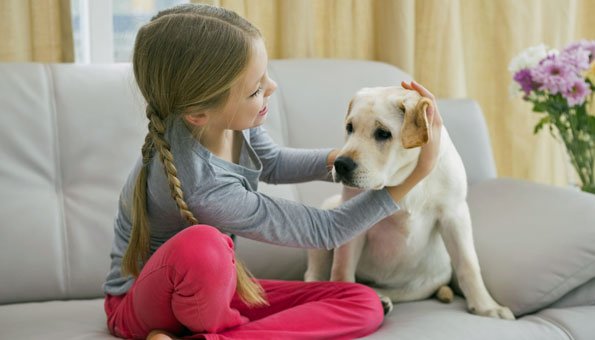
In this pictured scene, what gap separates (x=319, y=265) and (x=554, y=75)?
845 mm

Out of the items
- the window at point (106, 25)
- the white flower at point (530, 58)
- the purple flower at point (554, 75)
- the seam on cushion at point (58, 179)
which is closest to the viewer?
the seam on cushion at point (58, 179)

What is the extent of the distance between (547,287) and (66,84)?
3.99 ft

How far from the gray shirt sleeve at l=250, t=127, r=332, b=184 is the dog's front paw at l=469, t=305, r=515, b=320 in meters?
0.44

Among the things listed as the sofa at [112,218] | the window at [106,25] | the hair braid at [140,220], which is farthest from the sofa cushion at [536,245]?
the window at [106,25]

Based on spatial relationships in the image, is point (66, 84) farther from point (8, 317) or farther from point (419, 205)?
point (419, 205)

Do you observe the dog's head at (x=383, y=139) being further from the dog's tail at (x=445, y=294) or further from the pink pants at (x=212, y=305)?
the dog's tail at (x=445, y=294)

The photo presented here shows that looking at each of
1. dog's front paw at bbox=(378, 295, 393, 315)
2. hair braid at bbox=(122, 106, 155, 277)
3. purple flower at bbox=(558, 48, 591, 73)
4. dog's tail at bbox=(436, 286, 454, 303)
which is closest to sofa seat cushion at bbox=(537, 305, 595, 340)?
dog's tail at bbox=(436, 286, 454, 303)

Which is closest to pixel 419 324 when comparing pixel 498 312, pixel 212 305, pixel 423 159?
pixel 498 312

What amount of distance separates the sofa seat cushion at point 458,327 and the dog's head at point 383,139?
284 mm

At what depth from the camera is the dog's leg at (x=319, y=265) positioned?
182 cm

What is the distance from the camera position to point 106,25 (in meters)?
2.32

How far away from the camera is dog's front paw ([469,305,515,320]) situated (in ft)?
5.30

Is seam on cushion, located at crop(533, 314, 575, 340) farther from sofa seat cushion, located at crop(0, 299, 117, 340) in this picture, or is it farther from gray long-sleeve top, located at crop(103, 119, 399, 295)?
sofa seat cushion, located at crop(0, 299, 117, 340)

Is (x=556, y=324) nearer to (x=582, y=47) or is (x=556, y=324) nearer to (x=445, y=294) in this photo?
(x=445, y=294)
